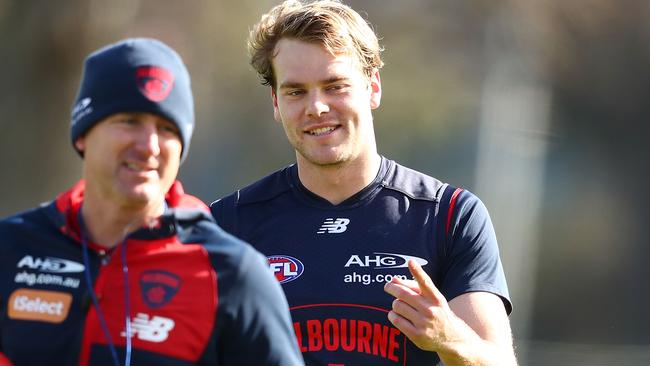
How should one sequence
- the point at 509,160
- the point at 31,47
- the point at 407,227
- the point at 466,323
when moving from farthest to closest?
the point at 31,47 → the point at 509,160 → the point at 407,227 → the point at 466,323

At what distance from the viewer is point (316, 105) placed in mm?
3553

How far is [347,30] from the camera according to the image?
3.73m

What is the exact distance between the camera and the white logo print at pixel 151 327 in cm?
240

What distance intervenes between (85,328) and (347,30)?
1667 millimetres

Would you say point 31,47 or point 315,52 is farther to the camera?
point 31,47

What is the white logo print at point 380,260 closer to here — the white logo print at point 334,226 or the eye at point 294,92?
the white logo print at point 334,226

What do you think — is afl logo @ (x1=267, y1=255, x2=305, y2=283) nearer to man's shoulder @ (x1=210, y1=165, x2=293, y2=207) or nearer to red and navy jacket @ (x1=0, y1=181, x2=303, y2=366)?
man's shoulder @ (x1=210, y1=165, x2=293, y2=207)

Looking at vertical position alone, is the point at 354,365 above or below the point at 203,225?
below

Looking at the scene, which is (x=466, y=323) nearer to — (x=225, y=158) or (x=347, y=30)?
(x=347, y=30)

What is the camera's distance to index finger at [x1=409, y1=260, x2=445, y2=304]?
9.49 feet

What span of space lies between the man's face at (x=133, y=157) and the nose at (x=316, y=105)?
1086mm

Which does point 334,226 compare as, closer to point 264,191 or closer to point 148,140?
point 264,191

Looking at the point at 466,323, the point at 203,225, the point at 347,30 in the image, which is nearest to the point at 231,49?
the point at 347,30

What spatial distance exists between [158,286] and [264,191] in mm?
1344
